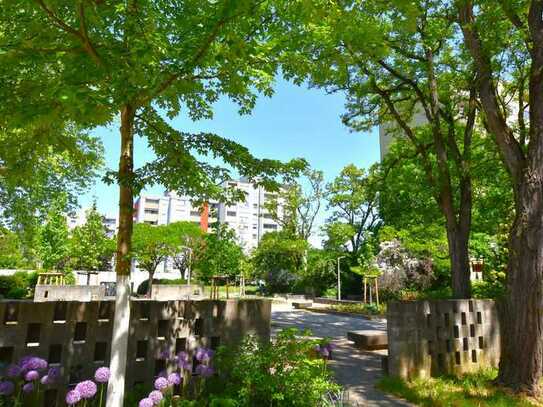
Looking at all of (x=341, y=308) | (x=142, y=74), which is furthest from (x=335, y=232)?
(x=142, y=74)

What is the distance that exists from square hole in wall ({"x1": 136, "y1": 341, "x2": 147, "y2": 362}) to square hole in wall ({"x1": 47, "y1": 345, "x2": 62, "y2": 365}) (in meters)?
0.89

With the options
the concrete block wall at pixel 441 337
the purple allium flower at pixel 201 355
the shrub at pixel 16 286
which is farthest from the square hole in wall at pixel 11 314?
the shrub at pixel 16 286

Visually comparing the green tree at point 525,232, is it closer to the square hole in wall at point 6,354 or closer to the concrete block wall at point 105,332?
the concrete block wall at point 105,332

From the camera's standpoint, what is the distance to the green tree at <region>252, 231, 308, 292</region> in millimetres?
38750

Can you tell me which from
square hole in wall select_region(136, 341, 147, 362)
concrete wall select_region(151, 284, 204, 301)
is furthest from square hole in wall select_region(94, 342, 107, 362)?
concrete wall select_region(151, 284, 204, 301)

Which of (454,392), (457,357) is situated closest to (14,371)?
(454,392)

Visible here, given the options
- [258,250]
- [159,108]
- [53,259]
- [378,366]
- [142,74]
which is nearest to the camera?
[142,74]

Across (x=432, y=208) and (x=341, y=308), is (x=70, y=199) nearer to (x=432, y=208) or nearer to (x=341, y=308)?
(x=341, y=308)

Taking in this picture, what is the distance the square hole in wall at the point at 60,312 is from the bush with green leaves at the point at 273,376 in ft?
6.59

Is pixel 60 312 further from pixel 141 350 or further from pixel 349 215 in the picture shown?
pixel 349 215

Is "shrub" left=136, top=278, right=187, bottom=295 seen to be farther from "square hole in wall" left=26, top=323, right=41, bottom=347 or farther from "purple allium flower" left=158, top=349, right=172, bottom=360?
"square hole in wall" left=26, top=323, right=41, bottom=347

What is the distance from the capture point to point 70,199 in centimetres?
2052

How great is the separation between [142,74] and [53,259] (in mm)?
29377

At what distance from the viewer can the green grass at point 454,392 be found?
5.68 meters
